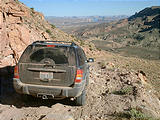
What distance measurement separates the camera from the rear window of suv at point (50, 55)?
4902mm

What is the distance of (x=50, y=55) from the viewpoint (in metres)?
5.02

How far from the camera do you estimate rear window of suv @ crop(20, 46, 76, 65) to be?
490 cm

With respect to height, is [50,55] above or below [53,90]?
above

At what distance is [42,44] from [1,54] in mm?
4493

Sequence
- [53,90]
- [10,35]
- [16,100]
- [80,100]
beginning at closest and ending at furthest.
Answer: [53,90] → [80,100] → [16,100] → [10,35]

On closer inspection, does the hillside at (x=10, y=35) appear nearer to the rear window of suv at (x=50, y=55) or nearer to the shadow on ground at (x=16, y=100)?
the shadow on ground at (x=16, y=100)

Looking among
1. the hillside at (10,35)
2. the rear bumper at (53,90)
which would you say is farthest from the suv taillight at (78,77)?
the hillside at (10,35)

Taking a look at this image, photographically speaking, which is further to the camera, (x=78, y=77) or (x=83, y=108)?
(x=83, y=108)

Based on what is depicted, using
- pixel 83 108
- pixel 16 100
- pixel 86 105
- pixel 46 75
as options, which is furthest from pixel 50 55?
pixel 16 100

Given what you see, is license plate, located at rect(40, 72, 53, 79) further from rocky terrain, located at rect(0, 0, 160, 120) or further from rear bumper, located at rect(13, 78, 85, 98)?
rocky terrain, located at rect(0, 0, 160, 120)

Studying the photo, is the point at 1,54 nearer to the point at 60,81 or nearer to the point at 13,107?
the point at 13,107

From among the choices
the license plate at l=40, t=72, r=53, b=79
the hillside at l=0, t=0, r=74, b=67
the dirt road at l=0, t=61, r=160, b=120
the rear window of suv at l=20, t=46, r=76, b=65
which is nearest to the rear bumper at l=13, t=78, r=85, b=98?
the license plate at l=40, t=72, r=53, b=79

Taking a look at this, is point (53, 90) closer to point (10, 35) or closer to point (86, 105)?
point (86, 105)

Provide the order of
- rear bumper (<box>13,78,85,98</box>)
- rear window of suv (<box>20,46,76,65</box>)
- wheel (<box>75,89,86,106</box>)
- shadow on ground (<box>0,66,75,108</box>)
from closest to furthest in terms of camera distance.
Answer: rear bumper (<box>13,78,85,98</box>)
rear window of suv (<box>20,46,76,65</box>)
wheel (<box>75,89,86,106</box>)
shadow on ground (<box>0,66,75,108</box>)
